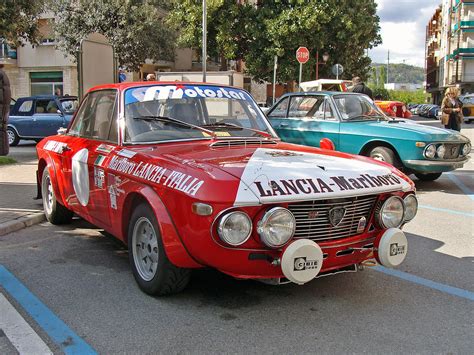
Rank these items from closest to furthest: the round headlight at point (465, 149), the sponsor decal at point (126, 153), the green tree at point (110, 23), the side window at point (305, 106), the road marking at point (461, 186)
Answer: the sponsor decal at point (126, 153), the road marking at point (461, 186), the round headlight at point (465, 149), the side window at point (305, 106), the green tree at point (110, 23)

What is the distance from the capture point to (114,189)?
431 centimetres

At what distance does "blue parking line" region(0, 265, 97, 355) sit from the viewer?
10.4 feet

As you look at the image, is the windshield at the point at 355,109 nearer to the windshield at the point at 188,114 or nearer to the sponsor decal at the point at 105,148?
the windshield at the point at 188,114

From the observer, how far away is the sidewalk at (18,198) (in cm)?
620

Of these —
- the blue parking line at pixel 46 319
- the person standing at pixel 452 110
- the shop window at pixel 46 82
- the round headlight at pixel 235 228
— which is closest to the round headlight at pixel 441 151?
the person standing at pixel 452 110

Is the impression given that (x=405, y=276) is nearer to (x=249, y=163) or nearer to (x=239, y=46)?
(x=249, y=163)

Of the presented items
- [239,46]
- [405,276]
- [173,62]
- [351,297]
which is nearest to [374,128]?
[405,276]

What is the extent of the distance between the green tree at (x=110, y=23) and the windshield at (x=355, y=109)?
17.7 metres

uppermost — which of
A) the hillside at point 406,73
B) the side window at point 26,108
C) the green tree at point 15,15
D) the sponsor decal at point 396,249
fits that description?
the hillside at point 406,73

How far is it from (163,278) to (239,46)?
26.2m

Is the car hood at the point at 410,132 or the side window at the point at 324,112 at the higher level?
the side window at the point at 324,112

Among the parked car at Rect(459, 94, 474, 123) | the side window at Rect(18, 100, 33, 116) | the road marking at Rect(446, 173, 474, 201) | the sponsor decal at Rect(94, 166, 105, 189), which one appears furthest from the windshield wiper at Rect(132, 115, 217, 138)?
the parked car at Rect(459, 94, 474, 123)

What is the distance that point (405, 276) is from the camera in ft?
14.9

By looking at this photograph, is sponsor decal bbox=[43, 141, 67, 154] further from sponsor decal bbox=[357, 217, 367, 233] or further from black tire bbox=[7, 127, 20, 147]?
black tire bbox=[7, 127, 20, 147]
